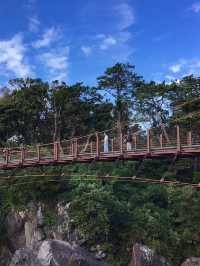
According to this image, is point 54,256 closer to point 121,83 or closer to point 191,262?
point 191,262

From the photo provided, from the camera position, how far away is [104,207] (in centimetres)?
1889

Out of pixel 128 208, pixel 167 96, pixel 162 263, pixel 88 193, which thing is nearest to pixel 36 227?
pixel 88 193

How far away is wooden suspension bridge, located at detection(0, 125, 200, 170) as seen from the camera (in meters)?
14.1

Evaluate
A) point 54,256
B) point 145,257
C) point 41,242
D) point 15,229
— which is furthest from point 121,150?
point 15,229

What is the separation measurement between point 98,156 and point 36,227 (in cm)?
633

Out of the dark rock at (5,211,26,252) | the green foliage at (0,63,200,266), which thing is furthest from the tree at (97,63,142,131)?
the dark rock at (5,211,26,252)

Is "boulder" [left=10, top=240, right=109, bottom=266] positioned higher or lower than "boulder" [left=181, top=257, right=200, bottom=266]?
higher

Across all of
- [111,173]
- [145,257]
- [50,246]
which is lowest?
[145,257]

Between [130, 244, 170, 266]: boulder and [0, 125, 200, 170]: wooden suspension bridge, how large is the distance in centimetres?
423

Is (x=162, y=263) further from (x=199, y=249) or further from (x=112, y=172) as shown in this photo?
(x=112, y=172)

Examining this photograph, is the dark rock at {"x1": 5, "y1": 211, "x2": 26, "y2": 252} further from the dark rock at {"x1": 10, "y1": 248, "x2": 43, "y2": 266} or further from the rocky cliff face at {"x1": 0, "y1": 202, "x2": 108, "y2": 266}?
the dark rock at {"x1": 10, "y1": 248, "x2": 43, "y2": 266}

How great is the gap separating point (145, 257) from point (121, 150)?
4.92 m

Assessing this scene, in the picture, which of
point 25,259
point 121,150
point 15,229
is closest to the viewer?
point 121,150

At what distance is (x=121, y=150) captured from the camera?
1536 centimetres
